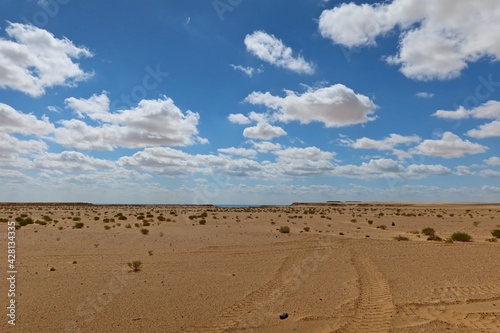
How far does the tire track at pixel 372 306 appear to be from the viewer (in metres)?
8.46

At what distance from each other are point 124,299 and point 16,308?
2583 millimetres

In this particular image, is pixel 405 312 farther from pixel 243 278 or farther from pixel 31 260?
pixel 31 260

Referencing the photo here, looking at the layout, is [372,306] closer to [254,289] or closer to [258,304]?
[258,304]

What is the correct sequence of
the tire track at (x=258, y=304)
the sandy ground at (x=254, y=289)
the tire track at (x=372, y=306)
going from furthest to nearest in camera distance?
1. the sandy ground at (x=254, y=289)
2. the tire track at (x=258, y=304)
3. the tire track at (x=372, y=306)

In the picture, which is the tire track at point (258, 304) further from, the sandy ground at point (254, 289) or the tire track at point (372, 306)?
the tire track at point (372, 306)

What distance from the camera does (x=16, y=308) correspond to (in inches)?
384

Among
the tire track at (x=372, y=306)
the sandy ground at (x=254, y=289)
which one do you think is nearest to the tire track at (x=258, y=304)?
the sandy ground at (x=254, y=289)

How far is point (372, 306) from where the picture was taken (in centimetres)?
1009

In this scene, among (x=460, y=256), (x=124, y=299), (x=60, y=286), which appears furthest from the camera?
(x=460, y=256)

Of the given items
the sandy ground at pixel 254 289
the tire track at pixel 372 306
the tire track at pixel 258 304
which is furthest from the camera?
the sandy ground at pixel 254 289

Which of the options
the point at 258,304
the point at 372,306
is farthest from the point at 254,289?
the point at 372,306

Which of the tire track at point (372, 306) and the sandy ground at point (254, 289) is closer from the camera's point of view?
the tire track at point (372, 306)

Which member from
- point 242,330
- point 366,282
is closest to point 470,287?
point 366,282

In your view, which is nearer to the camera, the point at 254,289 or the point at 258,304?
the point at 258,304
